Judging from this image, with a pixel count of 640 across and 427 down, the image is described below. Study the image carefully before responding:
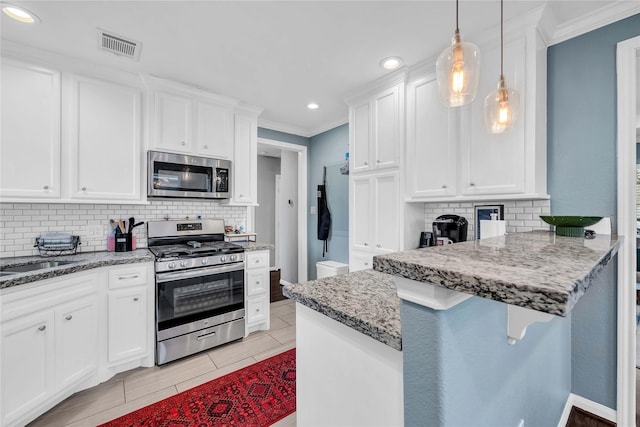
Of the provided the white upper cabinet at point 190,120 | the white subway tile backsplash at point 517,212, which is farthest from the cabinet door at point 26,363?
the white subway tile backsplash at point 517,212

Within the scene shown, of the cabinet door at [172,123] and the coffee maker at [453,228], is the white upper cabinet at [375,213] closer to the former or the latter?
the coffee maker at [453,228]

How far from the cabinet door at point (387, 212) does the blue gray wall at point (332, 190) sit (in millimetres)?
967

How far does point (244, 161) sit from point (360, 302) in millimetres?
2729

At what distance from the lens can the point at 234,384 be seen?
2.14 m

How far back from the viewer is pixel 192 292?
2.50m

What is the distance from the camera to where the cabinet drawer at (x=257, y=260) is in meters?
2.94

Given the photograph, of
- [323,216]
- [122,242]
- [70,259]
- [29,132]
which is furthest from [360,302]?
[323,216]

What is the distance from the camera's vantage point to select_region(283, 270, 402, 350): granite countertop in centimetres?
76

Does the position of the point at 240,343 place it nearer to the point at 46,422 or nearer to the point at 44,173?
the point at 46,422

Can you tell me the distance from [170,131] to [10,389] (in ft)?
7.10

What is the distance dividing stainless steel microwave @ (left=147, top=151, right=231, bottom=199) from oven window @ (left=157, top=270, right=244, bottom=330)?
0.87 m

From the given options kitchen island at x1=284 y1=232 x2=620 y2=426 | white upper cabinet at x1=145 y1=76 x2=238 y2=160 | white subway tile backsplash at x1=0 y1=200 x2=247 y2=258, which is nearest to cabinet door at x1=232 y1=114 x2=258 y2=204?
white upper cabinet at x1=145 y1=76 x2=238 y2=160

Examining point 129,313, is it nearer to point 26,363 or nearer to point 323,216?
point 26,363

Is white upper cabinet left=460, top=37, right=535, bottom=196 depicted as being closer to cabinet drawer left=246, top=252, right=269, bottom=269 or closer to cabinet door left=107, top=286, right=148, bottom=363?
cabinet drawer left=246, top=252, right=269, bottom=269
